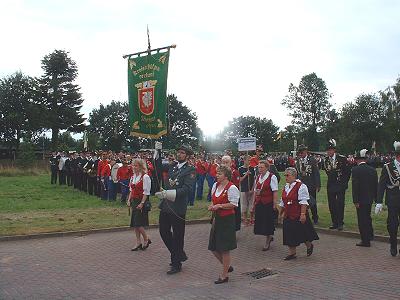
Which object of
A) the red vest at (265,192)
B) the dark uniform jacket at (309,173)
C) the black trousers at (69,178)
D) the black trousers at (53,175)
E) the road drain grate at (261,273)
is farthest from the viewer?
the black trousers at (53,175)

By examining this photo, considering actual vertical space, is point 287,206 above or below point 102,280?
above

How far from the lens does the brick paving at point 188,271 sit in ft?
21.5

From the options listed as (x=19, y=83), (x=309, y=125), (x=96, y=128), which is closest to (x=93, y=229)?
(x=19, y=83)

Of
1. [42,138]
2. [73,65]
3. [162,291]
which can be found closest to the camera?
[162,291]

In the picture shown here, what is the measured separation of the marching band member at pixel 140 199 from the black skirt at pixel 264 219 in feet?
7.30

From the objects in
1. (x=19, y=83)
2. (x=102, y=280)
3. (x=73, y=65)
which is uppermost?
(x=73, y=65)

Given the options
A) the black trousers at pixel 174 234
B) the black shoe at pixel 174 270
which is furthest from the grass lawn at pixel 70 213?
the black shoe at pixel 174 270

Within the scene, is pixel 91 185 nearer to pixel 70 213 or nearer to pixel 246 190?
pixel 70 213

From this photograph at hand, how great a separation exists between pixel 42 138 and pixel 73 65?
1277 centimetres

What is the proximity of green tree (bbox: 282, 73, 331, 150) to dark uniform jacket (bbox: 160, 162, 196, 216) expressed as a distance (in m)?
78.0

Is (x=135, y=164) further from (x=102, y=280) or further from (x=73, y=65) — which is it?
(x=73, y=65)

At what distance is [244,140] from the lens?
1759 centimetres

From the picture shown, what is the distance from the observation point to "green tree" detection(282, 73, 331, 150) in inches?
3324

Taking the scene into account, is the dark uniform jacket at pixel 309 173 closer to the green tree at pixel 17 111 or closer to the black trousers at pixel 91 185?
the black trousers at pixel 91 185
